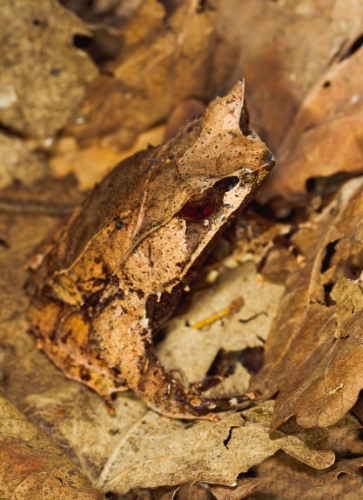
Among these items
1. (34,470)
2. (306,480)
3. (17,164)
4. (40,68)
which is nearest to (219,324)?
(306,480)

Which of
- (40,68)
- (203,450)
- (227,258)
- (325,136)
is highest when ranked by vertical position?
(40,68)

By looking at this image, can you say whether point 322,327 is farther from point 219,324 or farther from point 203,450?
point 203,450

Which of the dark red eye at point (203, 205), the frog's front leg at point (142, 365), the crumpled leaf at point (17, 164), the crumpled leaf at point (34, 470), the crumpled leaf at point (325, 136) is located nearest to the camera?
the crumpled leaf at point (34, 470)

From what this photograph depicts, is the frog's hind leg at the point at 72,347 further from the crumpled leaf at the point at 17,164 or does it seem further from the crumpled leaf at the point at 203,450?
the crumpled leaf at the point at 17,164

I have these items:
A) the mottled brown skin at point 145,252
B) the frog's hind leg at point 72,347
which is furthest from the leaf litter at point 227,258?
the mottled brown skin at point 145,252

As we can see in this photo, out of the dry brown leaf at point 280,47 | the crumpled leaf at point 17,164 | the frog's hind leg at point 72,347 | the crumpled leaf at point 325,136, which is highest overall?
the crumpled leaf at point 17,164

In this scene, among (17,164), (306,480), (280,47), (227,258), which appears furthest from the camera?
(17,164)
